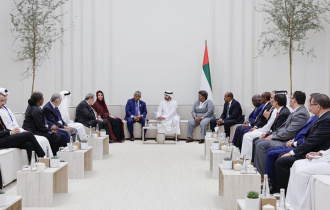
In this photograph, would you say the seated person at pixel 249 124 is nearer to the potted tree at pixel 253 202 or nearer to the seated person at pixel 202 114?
the seated person at pixel 202 114

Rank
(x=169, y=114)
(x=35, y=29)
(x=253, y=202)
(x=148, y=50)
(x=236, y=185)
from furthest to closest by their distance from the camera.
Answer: (x=148, y=50) < (x=169, y=114) < (x=35, y=29) < (x=236, y=185) < (x=253, y=202)

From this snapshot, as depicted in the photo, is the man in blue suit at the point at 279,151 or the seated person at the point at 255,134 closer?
the man in blue suit at the point at 279,151

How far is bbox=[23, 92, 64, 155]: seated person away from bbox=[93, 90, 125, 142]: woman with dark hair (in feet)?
12.0

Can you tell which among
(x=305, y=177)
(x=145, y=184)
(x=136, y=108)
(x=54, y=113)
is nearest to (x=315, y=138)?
(x=305, y=177)

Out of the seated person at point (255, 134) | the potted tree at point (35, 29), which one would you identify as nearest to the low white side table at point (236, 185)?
the seated person at point (255, 134)

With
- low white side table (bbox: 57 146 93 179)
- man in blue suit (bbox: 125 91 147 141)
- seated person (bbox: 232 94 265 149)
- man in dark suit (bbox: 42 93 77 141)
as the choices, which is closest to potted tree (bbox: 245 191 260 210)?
low white side table (bbox: 57 146 93 179)

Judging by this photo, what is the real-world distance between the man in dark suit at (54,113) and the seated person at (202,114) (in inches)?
143

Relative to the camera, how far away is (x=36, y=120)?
27.3 feet

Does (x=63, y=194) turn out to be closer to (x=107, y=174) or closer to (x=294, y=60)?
(x=107, y=174)

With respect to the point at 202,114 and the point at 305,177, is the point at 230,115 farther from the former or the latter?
the point at 305,177

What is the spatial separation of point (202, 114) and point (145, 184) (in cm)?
593

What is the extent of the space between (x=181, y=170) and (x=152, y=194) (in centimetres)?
198

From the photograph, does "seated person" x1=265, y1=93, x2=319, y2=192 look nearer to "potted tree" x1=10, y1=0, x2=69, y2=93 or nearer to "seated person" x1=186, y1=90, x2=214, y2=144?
"seated person" x1=186, y1=90, x2=214, y2=144

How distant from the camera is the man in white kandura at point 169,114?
12.6m
